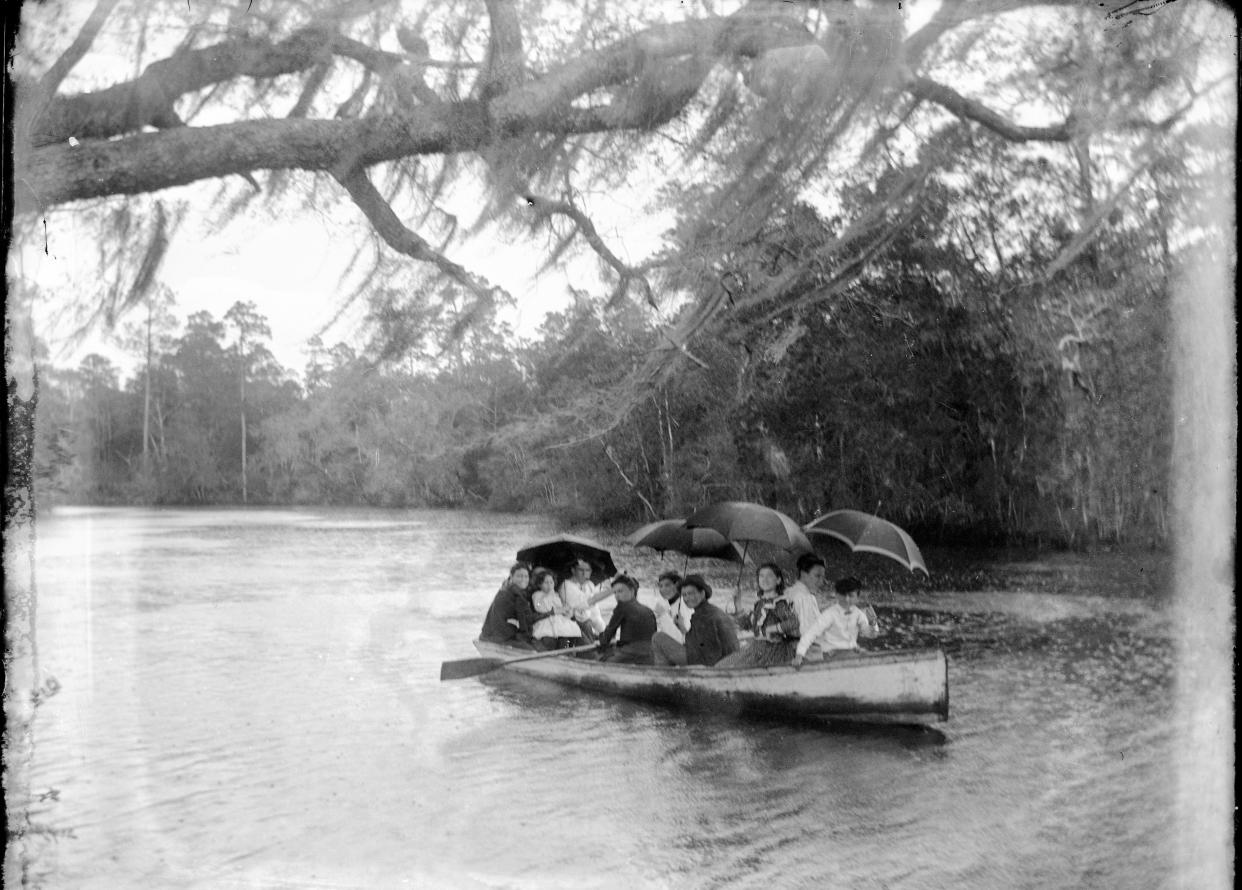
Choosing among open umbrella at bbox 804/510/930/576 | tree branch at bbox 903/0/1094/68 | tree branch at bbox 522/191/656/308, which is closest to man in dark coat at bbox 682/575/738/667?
open umbrella at bbox 804/510/930/576

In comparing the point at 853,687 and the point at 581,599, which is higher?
the point at 581,599

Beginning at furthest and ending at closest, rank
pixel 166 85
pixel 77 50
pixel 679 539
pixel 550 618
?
pixel 550 618 < pixel 679 539 < pixel 166 85 < pixel 77 50

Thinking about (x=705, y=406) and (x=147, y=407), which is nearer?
(x=147, y=407)

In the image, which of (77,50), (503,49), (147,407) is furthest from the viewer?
(147,407)

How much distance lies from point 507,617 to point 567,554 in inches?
19.4

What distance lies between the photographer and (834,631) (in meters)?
4.23

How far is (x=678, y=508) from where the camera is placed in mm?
4203

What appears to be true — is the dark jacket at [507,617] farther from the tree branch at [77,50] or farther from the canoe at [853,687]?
the tree branch at [77,50]

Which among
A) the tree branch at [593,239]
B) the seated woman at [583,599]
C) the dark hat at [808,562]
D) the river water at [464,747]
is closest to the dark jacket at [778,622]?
the dark hat at [808,562]

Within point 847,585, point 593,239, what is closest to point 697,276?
point 593,239

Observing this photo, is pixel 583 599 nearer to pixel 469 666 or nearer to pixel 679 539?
pixel 469 666

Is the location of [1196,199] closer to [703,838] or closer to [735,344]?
[735,344]

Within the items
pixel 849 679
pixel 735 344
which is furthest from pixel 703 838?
pixel 735 344

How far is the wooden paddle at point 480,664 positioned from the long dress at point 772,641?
0.83m
